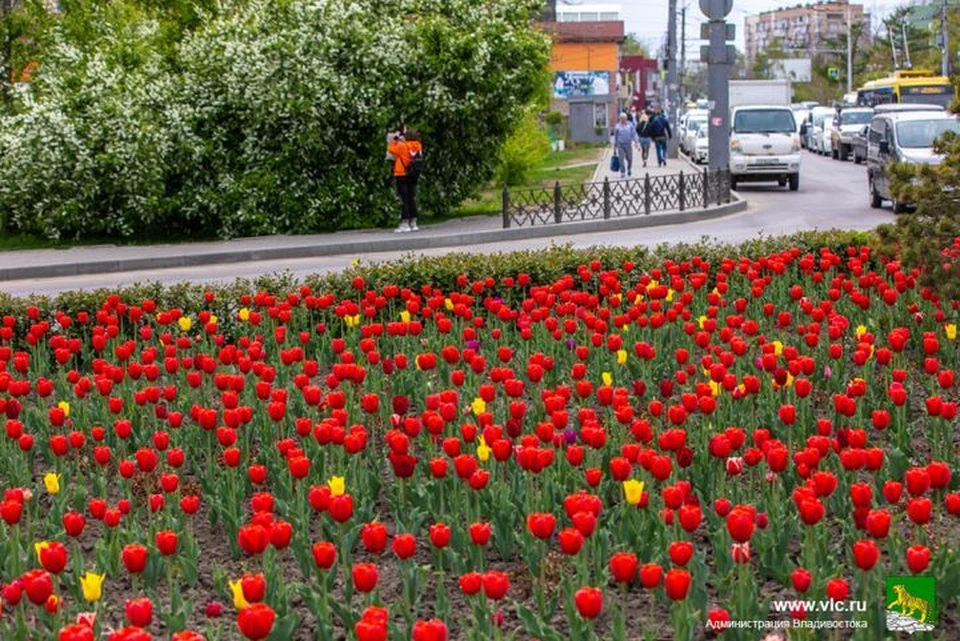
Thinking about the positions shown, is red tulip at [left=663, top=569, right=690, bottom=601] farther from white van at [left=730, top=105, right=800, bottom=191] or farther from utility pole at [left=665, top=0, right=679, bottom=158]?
utility pole at [left=665, top=0, right=679, bottom=158]

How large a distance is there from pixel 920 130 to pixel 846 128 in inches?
956

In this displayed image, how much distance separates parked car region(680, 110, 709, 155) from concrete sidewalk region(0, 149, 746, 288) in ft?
93.0

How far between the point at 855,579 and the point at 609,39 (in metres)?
99.3

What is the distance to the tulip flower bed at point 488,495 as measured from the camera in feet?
16.2

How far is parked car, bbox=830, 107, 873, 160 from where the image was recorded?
5288 centimetres

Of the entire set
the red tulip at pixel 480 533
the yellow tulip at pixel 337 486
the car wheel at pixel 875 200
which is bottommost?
the car wheel at pixel 875 200

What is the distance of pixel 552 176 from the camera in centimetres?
4341

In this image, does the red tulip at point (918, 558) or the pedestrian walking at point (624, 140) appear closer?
the red tulip at point (918, 558)

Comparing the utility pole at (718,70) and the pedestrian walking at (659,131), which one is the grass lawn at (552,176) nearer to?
the pedestrian walking at (659,131)

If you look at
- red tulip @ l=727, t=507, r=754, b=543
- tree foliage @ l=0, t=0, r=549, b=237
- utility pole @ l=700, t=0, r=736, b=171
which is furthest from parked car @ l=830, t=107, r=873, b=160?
red tulip @ l=727, t=507, r=754, b=543

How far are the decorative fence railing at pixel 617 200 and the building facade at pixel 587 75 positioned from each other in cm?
4265

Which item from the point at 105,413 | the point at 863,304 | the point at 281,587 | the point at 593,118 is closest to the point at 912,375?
the point at 863,304

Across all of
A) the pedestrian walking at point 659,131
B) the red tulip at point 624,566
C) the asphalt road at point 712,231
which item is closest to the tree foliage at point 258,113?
the asphalt road at point 712,231

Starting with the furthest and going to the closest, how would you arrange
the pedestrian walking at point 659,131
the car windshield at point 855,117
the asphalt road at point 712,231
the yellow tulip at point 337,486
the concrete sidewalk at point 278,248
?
the car windshield at point 855,117
the pedestrian walking at point 659,131
the concrete sidewalk at point 278,248
the asphalt road at point 712,231
the yellow tulip at point 337,486
